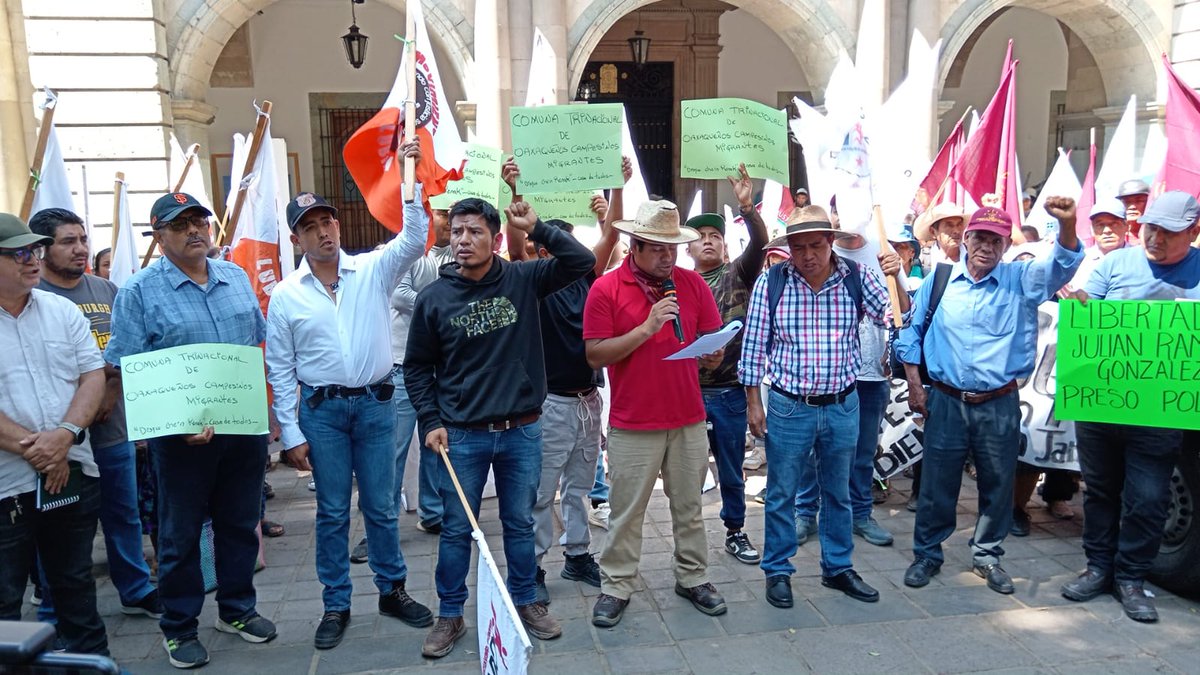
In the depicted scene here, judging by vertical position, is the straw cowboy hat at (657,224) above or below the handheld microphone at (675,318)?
above

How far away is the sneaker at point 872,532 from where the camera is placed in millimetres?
5193

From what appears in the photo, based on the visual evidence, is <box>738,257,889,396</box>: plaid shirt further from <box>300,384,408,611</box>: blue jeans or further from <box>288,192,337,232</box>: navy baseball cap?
<box>288,192,337,232</box>: navy baseball cap

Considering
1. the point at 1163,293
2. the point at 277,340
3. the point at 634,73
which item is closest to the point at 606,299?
the point at 277,340

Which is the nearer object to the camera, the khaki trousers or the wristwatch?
the wristwatch

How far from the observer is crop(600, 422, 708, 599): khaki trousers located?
13.5ft

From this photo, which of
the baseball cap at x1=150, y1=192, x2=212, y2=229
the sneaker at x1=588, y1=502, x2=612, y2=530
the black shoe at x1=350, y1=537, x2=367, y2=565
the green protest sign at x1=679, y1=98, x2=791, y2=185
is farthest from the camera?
the sneaker at x1=588, y1=502, x2=612, y2=530

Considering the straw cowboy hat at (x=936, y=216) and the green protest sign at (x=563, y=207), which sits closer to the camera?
the green protest sign at (x=563, y=207)

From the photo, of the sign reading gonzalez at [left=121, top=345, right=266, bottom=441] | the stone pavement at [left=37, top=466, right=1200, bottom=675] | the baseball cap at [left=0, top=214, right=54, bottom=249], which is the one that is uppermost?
the baseball cap at [left=0, top=214, right=54, bottom=249]

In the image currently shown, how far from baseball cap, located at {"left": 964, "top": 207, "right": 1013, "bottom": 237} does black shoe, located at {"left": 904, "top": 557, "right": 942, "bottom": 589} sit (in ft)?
5.99

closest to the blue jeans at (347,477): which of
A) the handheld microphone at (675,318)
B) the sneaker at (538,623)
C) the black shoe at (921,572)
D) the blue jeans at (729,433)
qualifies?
the sneaker at (538,623)

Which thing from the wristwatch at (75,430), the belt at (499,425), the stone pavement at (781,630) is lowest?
the stone pavement at (781,630)

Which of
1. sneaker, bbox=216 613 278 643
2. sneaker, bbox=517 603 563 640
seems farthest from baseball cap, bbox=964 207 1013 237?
sneaker, bbox=216 613 278 643

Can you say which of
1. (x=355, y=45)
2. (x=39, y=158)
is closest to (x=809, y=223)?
(x=39, y=158)

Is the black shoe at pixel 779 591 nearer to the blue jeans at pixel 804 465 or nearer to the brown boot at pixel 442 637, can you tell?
the blue jeans at pixel 804 465
